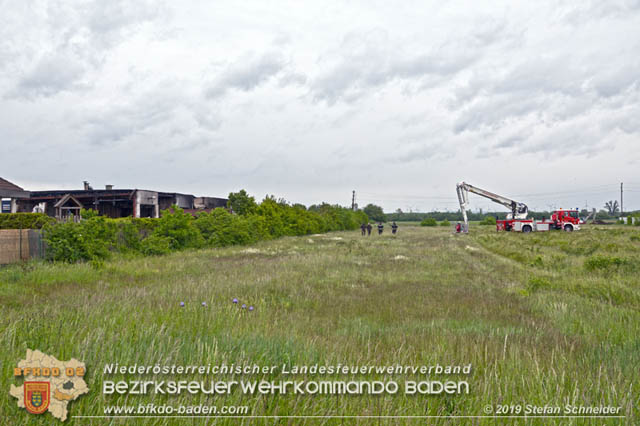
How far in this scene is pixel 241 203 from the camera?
43.1m

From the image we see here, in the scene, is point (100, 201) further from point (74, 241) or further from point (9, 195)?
point (74, 241)

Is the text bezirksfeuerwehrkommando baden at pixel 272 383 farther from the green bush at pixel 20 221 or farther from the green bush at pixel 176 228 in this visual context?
the green bush at pixel 20 221

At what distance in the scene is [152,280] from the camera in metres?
11.5

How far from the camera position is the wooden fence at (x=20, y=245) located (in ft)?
45.1

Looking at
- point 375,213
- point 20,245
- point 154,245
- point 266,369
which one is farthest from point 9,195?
point 375,213

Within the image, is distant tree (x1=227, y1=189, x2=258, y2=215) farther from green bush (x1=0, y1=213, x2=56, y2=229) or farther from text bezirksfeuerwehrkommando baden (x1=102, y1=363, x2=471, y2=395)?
text bezirksfeuerwehrkommando baden (x1=102, y1=363, x2=471, y2=395)

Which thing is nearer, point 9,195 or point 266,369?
point 266,369

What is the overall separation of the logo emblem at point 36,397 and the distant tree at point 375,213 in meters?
119

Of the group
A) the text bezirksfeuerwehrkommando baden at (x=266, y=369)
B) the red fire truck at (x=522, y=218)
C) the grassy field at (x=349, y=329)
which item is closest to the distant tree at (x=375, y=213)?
the red fire truck at (x=522, y=218)

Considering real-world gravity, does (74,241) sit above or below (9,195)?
below

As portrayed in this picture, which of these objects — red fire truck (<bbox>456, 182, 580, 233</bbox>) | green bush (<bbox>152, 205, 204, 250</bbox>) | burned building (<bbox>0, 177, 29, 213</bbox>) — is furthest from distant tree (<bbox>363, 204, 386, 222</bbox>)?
green bush (<bbox>152, 205, 204, 250</bbox>)

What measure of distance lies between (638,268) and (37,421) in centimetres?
→ 1686

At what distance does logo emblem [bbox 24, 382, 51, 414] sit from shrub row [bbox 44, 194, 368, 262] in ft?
47.7

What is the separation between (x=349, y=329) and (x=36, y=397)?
15.2 ft
